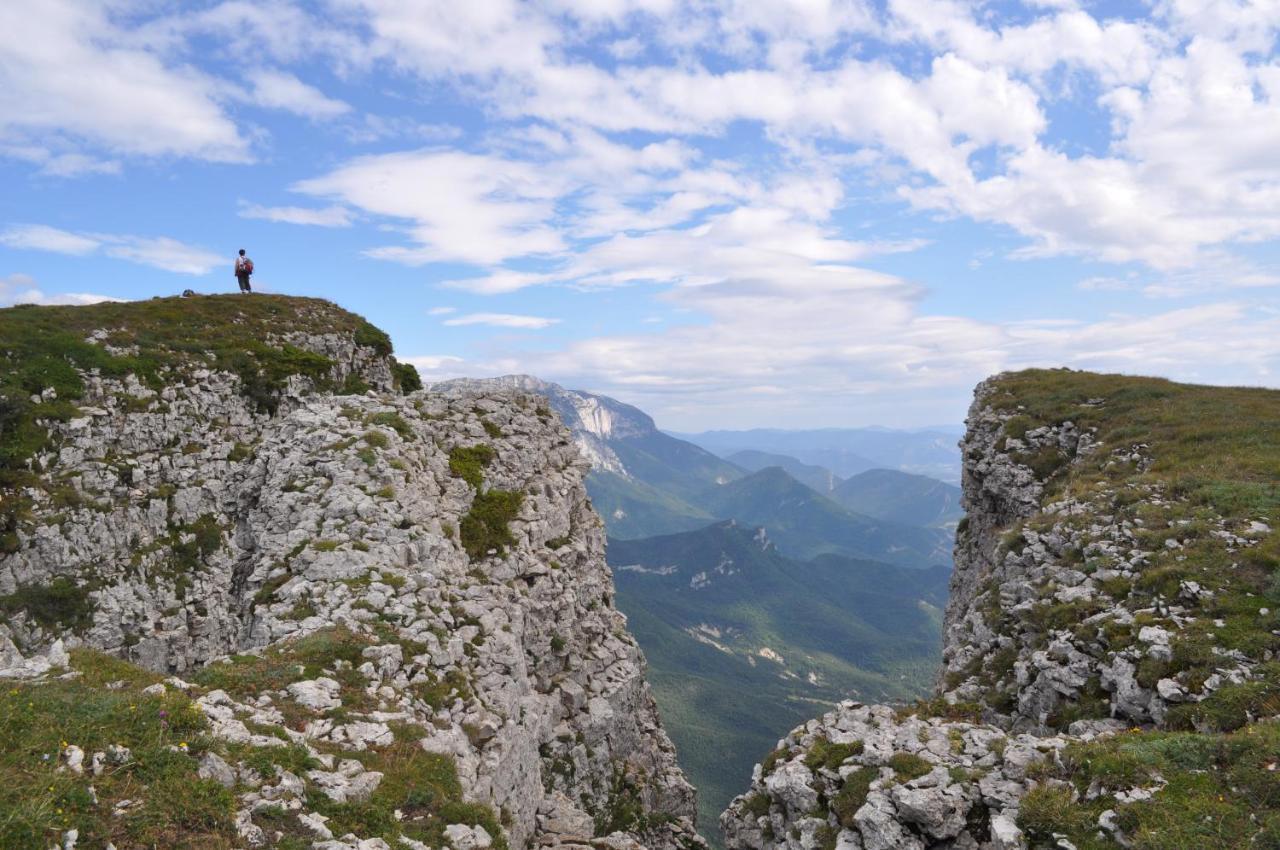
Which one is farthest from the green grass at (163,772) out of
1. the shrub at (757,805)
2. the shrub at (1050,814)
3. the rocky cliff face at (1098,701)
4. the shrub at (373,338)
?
the shrub at (373,338)

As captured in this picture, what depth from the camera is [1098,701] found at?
647 inches

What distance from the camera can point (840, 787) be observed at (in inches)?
597

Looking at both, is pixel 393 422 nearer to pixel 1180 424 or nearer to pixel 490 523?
pixel 490 523

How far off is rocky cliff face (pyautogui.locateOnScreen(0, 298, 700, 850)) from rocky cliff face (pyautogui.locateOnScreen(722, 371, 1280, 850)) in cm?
891

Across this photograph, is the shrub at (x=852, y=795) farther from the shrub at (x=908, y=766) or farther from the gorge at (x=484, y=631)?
the shrub at (x=908, y=766)

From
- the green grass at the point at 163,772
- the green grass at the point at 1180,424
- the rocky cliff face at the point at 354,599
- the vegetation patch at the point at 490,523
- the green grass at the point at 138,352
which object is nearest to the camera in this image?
the green grass at the point at 163,772

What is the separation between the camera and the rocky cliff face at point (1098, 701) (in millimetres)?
11492

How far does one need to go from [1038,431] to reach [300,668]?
1545 inches

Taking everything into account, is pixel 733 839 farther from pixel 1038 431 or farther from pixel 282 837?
pixel 1038 431

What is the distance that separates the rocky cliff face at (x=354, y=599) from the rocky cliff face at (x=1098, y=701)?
351 inches

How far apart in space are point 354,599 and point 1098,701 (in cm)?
2163

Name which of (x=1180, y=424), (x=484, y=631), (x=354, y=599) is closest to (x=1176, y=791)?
(x=484, y=631)

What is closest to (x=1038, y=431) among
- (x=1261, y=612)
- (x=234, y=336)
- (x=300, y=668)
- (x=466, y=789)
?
(x=1261, y=612)

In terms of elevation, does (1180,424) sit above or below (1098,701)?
above
